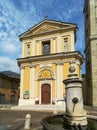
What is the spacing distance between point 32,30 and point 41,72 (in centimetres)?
716

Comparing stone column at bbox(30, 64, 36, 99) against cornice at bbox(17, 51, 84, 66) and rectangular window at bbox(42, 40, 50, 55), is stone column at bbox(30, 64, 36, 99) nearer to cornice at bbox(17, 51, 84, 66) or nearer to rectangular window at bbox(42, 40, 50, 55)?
cornice at bbox(17, 51, 84, 66)

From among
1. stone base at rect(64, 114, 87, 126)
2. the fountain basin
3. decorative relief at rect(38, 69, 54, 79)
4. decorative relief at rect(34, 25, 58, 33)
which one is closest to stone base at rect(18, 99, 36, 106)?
decorative relief at rect(38, 69, 54, 79)

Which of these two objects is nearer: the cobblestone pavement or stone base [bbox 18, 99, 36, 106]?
the cobblestone pavement

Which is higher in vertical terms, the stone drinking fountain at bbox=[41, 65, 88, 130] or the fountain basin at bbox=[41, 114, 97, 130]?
the stone drinking fountain at bbox=[41, 65, 88, 130]

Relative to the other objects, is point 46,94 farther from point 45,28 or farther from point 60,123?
point 60,123

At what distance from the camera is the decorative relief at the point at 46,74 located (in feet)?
89.0

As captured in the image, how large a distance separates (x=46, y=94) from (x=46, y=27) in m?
10.2

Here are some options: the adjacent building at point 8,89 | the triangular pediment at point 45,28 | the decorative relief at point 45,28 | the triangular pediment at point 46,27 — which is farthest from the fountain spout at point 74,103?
the adjacent building at point 8,89

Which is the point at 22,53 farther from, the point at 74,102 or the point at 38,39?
the point at 74,102

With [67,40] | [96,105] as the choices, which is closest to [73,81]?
[96,105]

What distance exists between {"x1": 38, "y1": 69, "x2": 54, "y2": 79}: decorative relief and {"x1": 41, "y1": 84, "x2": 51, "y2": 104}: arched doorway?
1.26 m

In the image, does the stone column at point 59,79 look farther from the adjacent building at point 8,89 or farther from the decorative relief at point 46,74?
the adjacent building at point 8,89

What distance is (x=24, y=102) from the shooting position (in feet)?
89.9

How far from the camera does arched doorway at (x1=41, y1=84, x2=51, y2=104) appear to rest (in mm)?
26788
